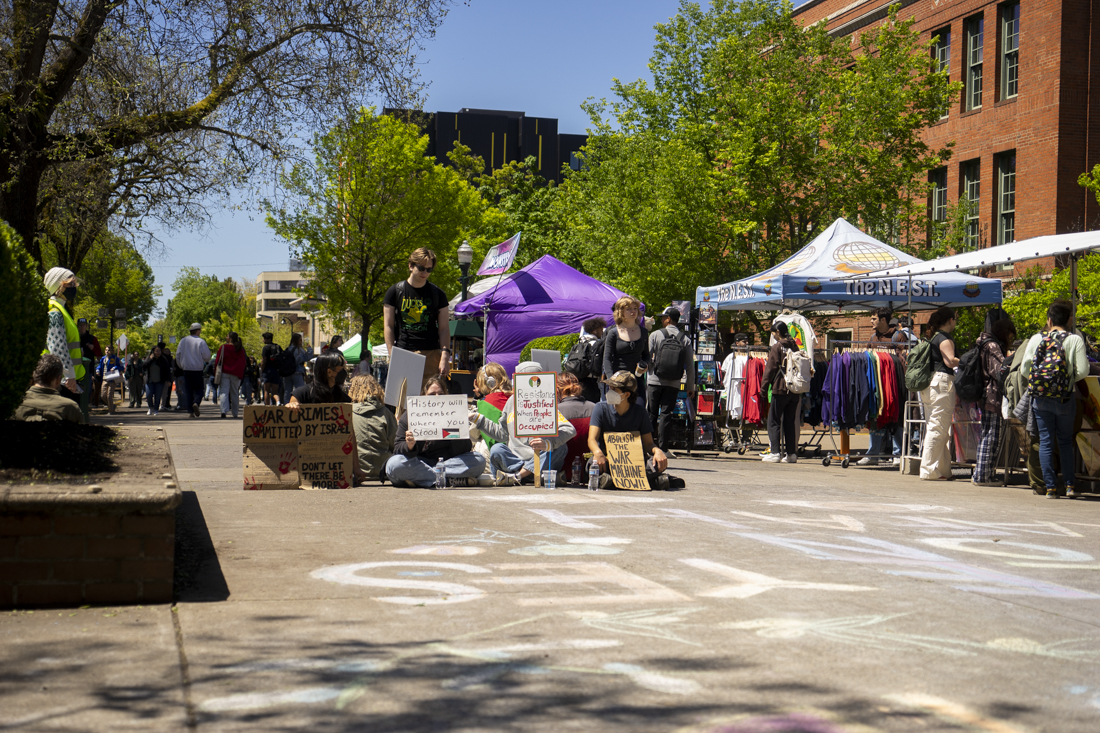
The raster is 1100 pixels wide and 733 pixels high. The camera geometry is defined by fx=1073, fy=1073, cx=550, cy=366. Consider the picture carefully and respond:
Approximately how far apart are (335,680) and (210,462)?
9.19 metres

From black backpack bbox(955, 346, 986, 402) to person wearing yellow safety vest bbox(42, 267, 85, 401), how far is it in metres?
9.03

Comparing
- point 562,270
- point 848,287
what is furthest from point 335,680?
point 562,270

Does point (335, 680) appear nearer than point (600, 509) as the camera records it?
Yes

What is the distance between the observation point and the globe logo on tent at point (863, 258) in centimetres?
1656

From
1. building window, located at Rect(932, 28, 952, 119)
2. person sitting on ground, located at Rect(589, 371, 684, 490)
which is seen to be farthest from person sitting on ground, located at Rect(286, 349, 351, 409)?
building window, located at Rect(932, 28, 952, 119)

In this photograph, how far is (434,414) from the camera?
A: 31.3ft

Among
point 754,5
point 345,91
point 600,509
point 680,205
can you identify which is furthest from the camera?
point 754,5

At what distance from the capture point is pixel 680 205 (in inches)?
1070

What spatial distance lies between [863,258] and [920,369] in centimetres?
486

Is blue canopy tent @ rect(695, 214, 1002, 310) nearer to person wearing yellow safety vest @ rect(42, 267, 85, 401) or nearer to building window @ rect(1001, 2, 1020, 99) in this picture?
person wearing yellow safety vest @ rect(42, 267, 85, 401)

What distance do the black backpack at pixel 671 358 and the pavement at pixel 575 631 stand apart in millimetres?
5478

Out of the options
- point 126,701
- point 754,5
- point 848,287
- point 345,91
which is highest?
Answer: point 754,5

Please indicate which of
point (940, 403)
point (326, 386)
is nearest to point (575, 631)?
point (326, 386)

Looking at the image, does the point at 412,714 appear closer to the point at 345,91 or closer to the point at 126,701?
the point at 126,701
